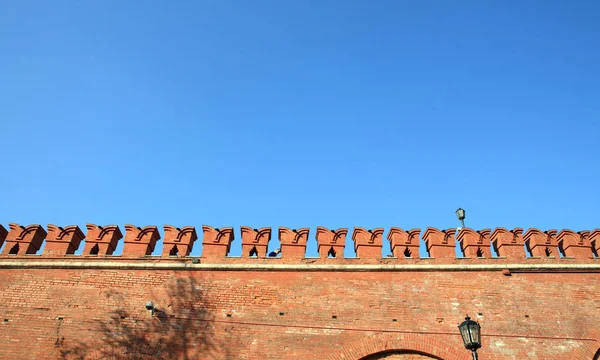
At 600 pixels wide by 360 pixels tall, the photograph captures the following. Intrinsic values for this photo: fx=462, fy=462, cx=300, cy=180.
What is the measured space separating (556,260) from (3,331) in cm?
1032

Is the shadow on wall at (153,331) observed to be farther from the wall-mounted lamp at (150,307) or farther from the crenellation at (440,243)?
the crenellation at (440,243)

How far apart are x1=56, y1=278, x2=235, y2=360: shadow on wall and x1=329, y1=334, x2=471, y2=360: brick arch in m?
2.05

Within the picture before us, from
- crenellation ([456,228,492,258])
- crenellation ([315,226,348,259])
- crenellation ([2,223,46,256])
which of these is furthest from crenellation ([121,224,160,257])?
crenellation ([456,228,492,258])

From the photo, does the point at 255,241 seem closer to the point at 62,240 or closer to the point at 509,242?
→ the point at 62,240

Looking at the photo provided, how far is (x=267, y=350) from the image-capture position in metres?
7.85

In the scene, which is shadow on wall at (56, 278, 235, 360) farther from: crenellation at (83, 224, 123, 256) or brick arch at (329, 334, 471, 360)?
brick arch at (329, 334, 471, 360)

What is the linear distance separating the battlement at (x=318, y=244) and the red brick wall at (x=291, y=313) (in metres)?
0.33

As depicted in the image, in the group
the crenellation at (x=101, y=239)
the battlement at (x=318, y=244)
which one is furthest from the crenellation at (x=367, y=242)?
the crenellation at (x=101, y=239)

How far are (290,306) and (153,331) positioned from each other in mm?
2431

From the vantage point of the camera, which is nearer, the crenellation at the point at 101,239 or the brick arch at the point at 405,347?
the brick arch at the point at 405,347

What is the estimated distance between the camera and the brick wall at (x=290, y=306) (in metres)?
7.91

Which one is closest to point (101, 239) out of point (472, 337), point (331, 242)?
point (331, 242)

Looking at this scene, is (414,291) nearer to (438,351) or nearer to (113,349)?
(438,351)

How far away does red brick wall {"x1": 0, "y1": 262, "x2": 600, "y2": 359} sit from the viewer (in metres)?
7.89
